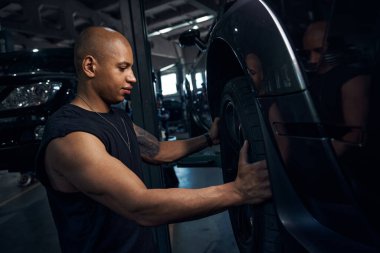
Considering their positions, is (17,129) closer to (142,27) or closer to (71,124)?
(142,27)

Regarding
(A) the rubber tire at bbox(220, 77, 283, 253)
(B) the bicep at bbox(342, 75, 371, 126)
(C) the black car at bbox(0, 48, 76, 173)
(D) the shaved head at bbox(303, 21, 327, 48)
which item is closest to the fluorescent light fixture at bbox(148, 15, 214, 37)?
(C) the black car at bbox(0, 48, 76, 173)

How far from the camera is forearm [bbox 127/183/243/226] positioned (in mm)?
1001

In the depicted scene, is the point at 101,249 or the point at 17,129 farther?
the point at 17,129

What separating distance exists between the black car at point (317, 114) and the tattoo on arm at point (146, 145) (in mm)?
845

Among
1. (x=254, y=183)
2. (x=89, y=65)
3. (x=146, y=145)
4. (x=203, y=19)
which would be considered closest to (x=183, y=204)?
(x=254, y=183)

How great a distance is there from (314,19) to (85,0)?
8723 mm

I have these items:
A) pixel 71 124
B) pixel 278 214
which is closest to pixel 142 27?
pixel 71 124

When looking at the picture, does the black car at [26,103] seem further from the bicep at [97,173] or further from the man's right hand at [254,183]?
the man's right hand at [254,183]

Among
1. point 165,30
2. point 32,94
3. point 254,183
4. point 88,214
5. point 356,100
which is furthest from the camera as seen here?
point 165,30

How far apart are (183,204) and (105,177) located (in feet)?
0.85

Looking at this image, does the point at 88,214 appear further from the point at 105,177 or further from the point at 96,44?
the point at 96,44

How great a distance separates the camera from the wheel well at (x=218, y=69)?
4.53 ft

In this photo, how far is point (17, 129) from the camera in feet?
9.05

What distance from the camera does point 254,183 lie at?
974 millimetres
